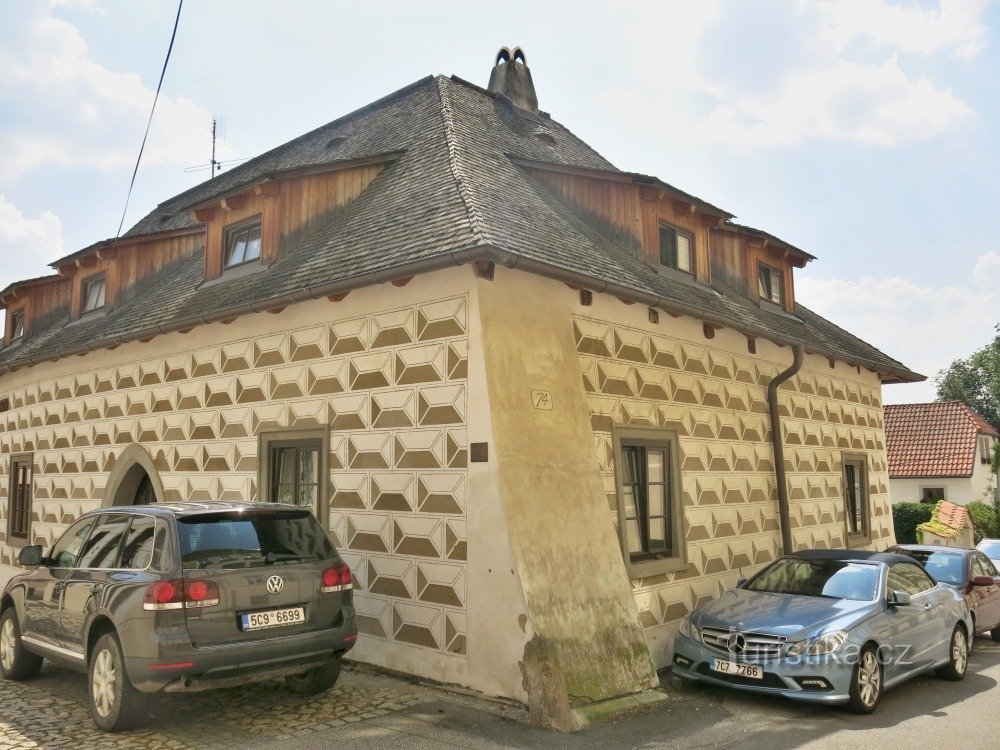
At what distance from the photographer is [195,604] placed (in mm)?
5945

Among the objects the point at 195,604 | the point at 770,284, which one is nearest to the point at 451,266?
the point at 195,604

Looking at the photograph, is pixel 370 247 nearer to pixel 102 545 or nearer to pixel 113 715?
pixel 102 545

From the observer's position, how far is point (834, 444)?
559 inches

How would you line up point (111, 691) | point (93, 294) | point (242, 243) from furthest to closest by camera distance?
point (93, 294), point (242, 243), point (111, 691)

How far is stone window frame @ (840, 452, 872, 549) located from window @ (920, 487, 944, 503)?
22576mm

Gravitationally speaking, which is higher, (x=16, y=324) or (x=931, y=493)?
(x=16, y=324)

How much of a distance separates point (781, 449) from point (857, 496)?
13.4ft

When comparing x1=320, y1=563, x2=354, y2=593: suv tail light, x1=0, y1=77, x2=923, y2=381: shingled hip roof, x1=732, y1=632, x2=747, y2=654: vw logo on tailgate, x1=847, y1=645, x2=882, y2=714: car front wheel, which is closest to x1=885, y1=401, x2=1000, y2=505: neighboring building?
x1=0, y1=77, x2=923, y2=381: shingled hip roof

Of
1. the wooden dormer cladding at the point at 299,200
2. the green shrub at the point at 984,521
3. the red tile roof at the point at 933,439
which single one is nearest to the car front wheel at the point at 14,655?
the wooden dormer cladding at the point at 299,200

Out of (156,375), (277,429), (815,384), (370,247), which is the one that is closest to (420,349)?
(370,247)

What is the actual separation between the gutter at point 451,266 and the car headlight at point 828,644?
3.76 m

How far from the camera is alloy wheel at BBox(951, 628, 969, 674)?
357 inches

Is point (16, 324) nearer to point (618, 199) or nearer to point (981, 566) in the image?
point (618, 199)

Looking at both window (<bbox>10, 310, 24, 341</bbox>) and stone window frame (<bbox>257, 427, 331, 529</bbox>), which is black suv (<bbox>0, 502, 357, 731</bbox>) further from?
window (<bbox>10, 310, 24, 341</bbox>)
